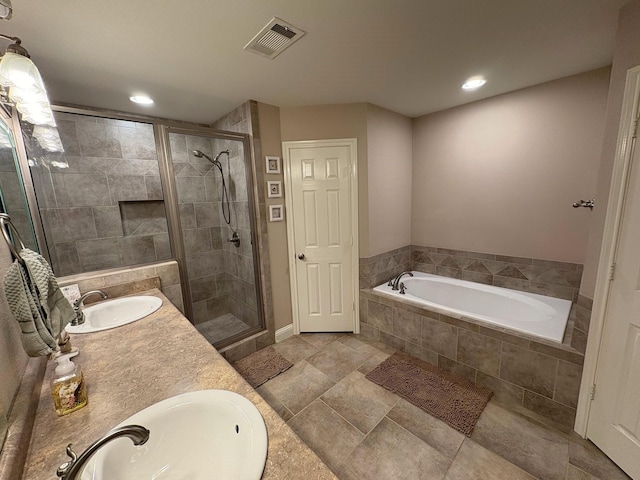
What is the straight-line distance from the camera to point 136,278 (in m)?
1.96

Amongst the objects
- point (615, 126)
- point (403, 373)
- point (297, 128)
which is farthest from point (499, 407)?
point (297, 128)

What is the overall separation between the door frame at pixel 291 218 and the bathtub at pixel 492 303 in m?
0.36

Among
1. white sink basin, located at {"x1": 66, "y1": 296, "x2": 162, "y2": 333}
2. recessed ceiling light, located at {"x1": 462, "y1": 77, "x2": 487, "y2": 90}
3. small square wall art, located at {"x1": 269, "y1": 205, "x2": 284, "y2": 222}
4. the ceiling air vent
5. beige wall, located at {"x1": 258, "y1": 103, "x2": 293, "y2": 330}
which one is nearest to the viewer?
the ceiling air vent

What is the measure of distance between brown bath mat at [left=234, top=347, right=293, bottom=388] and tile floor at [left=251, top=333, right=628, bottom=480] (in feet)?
0.35

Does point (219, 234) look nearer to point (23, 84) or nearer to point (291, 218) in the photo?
point (291, 218)

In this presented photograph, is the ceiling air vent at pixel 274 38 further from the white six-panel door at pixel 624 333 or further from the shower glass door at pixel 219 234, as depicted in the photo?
the white six-panel door at pixel 624 333

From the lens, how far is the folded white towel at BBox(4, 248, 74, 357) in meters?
0.87

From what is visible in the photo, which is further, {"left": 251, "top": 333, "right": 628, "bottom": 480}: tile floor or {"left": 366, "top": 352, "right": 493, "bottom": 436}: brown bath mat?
{"left": 366, "top": 352, "right": 493, "bottom": 436}: brown bath mat

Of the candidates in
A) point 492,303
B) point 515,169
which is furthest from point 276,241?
point 515,169

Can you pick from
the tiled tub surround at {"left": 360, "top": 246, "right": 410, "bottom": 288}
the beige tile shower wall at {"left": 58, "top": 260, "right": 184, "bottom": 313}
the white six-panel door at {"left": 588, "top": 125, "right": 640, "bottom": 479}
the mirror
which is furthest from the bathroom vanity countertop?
the tiled tub surround at {"left": 360, "top": 246, "right": 410, "bottom": 288}

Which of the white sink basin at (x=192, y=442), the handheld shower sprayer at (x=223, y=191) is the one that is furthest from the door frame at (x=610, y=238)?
the handheld shower sprayer at (x=223, y=191)

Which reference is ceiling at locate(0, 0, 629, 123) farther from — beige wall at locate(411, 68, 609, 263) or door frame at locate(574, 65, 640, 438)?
door frame at locate(574, 65, 640, 438)

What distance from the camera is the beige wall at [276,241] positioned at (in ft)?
8.20

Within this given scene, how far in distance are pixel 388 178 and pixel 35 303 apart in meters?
2.87
